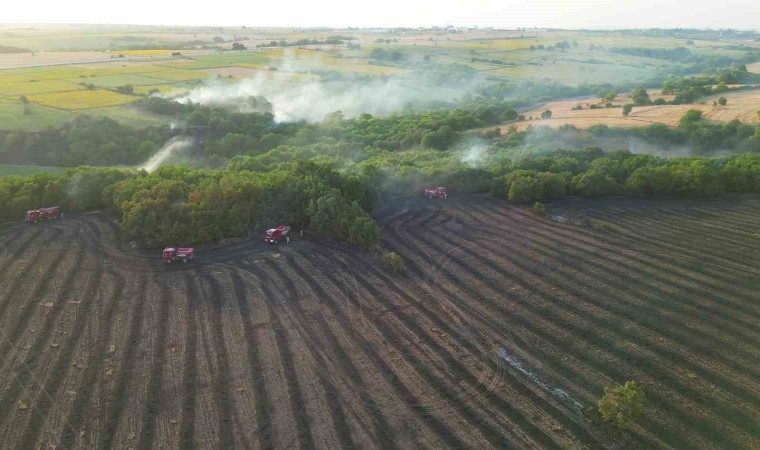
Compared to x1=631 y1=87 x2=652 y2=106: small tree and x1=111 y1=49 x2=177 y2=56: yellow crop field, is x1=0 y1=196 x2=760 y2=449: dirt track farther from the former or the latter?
x1=111 y1=49 x2=177 y2=56: yellow crop field

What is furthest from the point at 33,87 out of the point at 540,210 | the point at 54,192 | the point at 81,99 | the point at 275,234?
the point at 540,210

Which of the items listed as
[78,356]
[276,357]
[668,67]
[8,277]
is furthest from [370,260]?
[668,67]

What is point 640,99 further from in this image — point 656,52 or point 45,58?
point 45,58

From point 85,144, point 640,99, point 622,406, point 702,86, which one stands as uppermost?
point 702,86

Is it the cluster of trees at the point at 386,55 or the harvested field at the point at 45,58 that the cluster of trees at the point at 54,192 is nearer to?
the harvested field at the point at 45,58

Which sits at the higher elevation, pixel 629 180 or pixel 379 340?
pixel 629 180

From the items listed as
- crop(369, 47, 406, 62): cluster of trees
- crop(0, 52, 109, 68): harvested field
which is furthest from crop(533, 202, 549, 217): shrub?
crop(369, 47, 406, 62): cluster of trees

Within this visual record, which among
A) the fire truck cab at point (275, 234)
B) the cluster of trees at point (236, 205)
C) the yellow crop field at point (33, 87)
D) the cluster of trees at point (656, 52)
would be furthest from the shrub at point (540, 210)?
the cluster of trees at point (656, 52)
